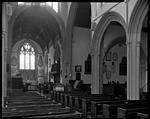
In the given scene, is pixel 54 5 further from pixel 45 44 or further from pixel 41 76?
pixel 41 76

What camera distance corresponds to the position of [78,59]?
931 inches

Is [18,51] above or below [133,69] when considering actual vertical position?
above

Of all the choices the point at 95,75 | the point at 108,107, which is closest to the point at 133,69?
the point at 108,107

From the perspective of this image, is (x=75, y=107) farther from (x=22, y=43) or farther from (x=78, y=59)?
(x=22, y=43)

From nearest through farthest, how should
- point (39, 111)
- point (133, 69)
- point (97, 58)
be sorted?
point (39, 111)
point (133, 69)
point (97, 58)

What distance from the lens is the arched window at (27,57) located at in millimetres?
40281

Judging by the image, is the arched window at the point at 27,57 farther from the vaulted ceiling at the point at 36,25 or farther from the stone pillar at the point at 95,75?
the stone pillar at the point at 95,75

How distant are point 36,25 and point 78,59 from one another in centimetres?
1033

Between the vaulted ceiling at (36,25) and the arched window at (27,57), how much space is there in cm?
205

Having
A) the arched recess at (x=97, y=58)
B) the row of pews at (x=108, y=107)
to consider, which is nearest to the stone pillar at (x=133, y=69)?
the row of pews at (x=108, y=107)

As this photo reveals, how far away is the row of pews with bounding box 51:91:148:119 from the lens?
6.60m

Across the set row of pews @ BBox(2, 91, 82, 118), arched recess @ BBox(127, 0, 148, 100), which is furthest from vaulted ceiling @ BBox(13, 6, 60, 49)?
row of pews @ BBox(2, 91, 82, 118)

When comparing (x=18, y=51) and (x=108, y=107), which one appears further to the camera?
(x=18, y=51)

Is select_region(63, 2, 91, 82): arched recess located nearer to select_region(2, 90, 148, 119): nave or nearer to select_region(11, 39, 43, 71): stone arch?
select_region(2, 90, 148, 119): nave
